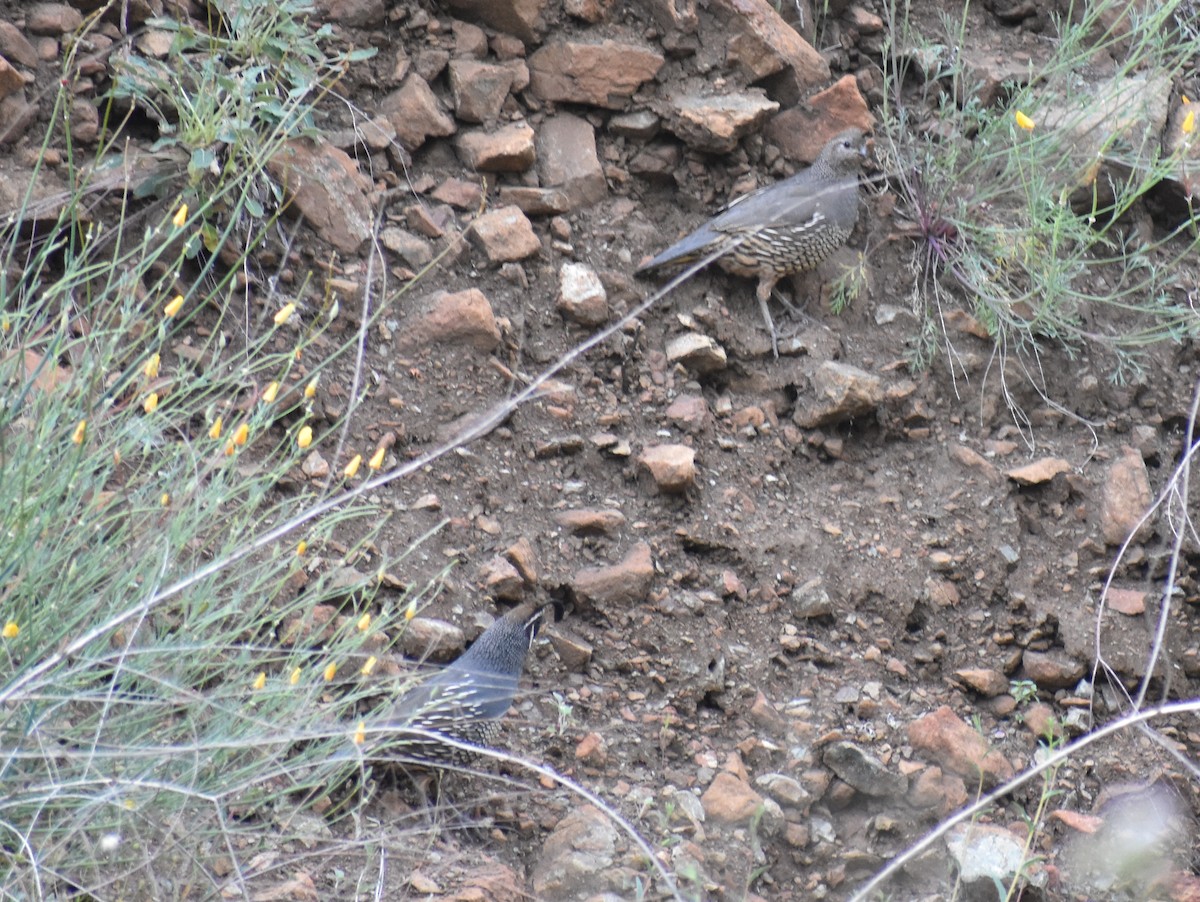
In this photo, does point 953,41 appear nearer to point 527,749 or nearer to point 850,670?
point 850,670

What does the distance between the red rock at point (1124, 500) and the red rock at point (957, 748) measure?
1.04 m

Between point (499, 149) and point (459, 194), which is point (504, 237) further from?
point (499, 149)

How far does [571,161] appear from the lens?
17.4ft

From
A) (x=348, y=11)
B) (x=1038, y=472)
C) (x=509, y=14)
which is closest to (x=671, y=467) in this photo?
(x=1038, y=472)

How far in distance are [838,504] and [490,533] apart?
124 cm

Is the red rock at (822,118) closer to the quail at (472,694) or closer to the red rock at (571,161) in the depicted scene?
the red rock at (571,161)

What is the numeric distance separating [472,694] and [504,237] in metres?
1.85

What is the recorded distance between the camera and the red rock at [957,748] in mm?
4074

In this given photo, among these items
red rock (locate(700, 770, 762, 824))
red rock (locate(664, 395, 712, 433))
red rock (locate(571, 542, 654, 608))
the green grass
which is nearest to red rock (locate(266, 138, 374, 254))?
red rock (locate(664, 395, 712, 433))

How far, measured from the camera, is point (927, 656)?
14.7ft

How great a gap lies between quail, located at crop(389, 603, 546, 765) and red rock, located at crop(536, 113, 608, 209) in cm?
190

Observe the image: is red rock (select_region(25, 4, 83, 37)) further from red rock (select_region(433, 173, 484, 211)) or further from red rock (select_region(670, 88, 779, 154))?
red rock (select_region(670, 88, 779, 154))

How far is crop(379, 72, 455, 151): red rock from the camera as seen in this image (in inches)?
201

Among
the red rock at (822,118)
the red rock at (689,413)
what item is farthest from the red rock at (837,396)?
the red rock at (822,118)
